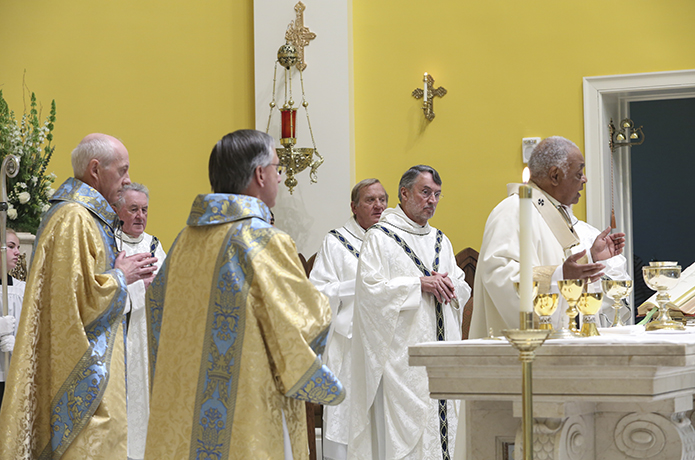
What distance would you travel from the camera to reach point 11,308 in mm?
5094

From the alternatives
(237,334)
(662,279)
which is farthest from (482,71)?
(237,334)

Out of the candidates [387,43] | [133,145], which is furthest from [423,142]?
[133,145]

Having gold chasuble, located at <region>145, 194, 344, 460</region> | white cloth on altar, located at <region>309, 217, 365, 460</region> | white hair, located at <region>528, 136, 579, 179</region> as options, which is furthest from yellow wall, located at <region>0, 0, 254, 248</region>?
gold chasuble, located at <region>145, 194, 344, 460</region>

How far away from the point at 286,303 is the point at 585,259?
1558 mm

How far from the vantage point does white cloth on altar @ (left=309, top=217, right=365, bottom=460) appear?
6031mm

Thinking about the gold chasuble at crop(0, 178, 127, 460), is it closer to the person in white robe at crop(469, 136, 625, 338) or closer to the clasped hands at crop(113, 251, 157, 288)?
the clasped hands at crop(113, 251, 157, 288)

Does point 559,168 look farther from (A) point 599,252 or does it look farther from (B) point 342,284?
(B) point 342,284

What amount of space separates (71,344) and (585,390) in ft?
7.28

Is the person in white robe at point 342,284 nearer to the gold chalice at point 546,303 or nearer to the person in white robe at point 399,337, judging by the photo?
the person in white robe at point 399,337

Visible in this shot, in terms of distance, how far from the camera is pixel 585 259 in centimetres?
373

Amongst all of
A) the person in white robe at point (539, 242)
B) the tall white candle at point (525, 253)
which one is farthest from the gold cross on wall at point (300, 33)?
the tall white candle at point (525, 253)

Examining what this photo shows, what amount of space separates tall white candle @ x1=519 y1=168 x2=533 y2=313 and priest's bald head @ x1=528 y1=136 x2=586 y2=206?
2.07m

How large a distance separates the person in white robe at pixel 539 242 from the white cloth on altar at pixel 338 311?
94.7 inches

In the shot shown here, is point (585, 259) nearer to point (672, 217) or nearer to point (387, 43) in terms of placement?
point (387, 43)
